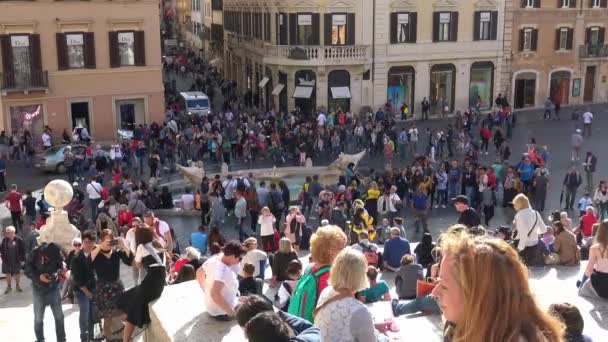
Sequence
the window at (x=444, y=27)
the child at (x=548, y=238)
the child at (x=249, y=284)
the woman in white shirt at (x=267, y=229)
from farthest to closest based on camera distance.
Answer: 1. the window at (x=444, y=27)
2. the woman in white shirt at (x=267, y=229)
3. the child at (x=548, y=238)
4. the child at (x=249, y=284)

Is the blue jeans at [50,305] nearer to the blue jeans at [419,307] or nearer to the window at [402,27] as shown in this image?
Result: the blue jeans at [419,307]

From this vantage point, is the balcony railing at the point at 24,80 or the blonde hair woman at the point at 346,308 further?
the balcony railing at the point at 24,80

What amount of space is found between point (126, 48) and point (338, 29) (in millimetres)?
10999

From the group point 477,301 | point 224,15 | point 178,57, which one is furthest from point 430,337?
point 178,57

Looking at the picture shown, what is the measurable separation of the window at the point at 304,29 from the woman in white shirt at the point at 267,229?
905 inches

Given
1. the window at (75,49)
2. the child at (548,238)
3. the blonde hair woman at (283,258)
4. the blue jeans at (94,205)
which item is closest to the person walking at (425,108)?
the window at (75,49)

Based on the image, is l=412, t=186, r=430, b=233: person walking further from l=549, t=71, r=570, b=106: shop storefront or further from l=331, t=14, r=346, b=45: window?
l=549, t=71, r=570, b=106: shop storefront

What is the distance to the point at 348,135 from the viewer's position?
101 feet

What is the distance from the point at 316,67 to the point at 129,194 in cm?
1933

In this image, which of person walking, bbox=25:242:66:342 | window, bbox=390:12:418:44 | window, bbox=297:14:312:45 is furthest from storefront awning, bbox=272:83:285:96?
person walking, bbox=25:242:66:342

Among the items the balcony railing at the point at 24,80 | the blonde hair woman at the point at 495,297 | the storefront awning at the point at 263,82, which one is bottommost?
the storefront awning at the point at 263,82

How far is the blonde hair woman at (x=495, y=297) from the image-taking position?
264 cm

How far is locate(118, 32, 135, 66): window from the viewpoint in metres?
31.7

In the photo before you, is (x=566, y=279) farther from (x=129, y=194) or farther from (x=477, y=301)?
(x=129, y=194)
